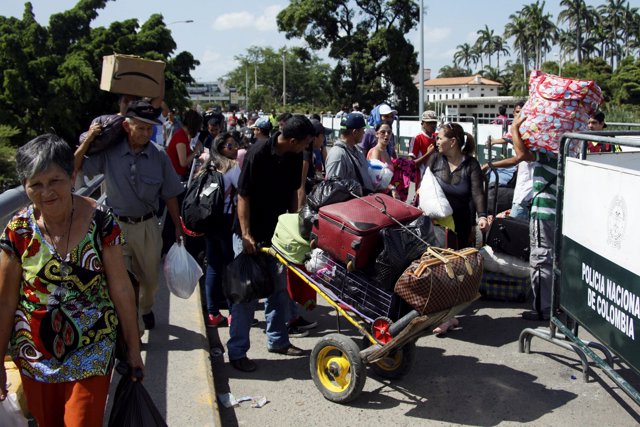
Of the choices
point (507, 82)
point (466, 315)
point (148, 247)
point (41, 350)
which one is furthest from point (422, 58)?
point (507, 82)

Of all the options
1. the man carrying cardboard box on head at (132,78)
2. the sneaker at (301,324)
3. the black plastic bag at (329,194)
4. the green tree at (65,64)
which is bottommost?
the sneaker at (301,324)

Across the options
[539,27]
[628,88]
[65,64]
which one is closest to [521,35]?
[539,27]

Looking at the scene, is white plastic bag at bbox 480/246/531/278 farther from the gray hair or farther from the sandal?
the gray hair

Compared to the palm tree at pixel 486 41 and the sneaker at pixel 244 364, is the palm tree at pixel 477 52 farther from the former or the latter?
the sneaker at pixel 244 364

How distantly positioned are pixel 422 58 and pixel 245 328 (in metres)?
25.0

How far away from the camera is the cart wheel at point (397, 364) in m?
4.70

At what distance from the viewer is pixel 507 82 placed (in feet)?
400

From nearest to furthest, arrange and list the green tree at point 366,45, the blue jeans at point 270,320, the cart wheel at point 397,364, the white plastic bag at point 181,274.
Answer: the cart wheel at point 397,364
the white plastic bag at point 181,274
the blue jeans at point 270,320
the green tree at point 366,45

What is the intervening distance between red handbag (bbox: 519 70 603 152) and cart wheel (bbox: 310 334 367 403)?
248 centimetres

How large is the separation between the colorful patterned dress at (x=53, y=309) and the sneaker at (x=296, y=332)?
317 cm

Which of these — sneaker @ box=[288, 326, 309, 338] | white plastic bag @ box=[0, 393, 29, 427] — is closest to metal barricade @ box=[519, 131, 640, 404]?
sneaker @ box=[288, 326, 309, 338]

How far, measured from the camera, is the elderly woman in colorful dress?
8.62 feet

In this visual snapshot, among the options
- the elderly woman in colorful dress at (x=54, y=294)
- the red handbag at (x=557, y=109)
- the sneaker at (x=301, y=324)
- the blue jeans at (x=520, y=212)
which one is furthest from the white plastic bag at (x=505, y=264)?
the elderly woman in colorful dress at (x=54, y=294)

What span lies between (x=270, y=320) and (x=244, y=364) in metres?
0.41
